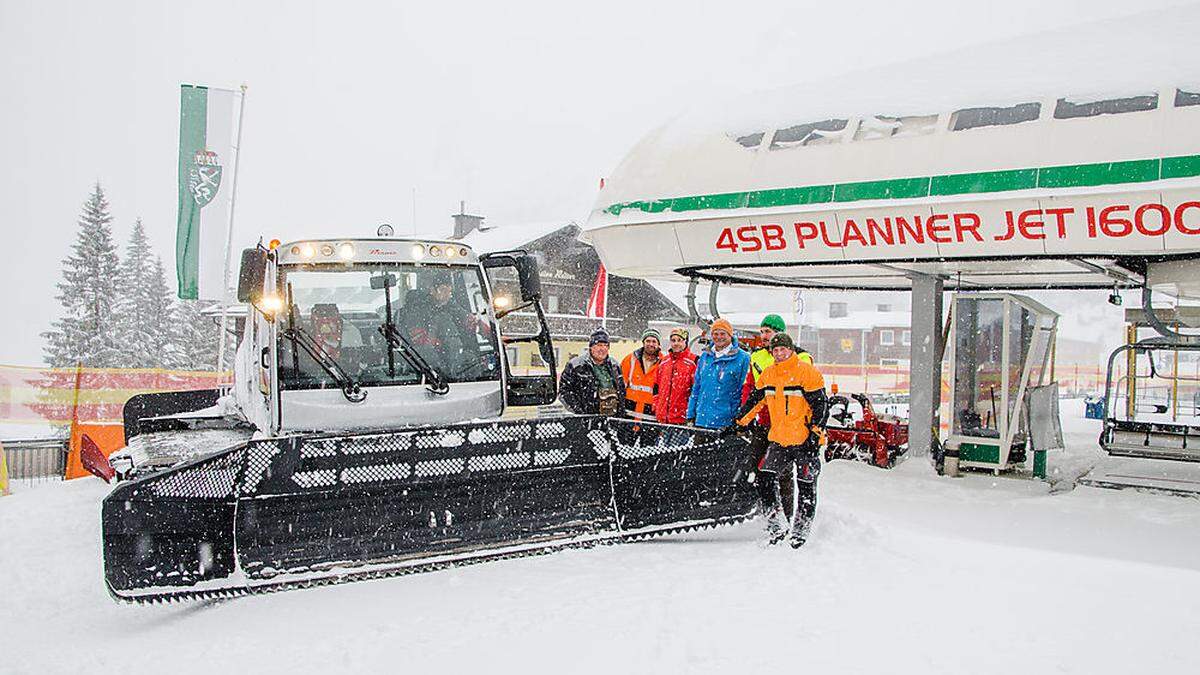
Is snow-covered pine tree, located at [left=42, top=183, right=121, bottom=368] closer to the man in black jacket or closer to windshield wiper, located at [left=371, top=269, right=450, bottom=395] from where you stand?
the man in black jacket

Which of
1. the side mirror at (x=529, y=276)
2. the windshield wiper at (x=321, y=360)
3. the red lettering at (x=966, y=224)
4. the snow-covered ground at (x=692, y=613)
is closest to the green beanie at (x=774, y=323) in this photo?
the snow-covered ground at (x=692, y=613)

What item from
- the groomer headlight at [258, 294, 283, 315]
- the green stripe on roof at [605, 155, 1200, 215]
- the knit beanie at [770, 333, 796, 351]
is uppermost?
the green stripe on roof at [605, 155, 1200, 215]

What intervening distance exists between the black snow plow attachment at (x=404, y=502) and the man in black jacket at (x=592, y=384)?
1.85 m

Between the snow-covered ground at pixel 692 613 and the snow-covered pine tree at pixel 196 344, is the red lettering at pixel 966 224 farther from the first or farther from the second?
the snow-covered pine tree at pixel 196 344

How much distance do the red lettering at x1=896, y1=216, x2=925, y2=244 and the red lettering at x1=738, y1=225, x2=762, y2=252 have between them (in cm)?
141

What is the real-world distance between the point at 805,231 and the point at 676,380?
1.99 metres

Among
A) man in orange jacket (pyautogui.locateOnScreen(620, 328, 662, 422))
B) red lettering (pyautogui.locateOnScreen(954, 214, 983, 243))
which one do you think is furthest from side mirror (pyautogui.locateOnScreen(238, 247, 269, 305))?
red lettering (pyautogui.locateOnScreen(954, 214, 983, 243))

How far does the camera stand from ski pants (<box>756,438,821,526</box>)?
6.29 metres

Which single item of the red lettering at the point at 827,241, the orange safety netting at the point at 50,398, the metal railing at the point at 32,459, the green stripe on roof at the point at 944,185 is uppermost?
the green stripe on roof at the point at 944,185

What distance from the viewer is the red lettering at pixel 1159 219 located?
6871 mm

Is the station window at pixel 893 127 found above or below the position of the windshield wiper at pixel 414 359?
above

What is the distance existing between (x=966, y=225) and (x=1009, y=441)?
11.9 ft

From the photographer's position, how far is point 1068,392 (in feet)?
120

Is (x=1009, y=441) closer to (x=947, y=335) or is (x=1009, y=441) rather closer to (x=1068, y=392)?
(x=947, y=335)
